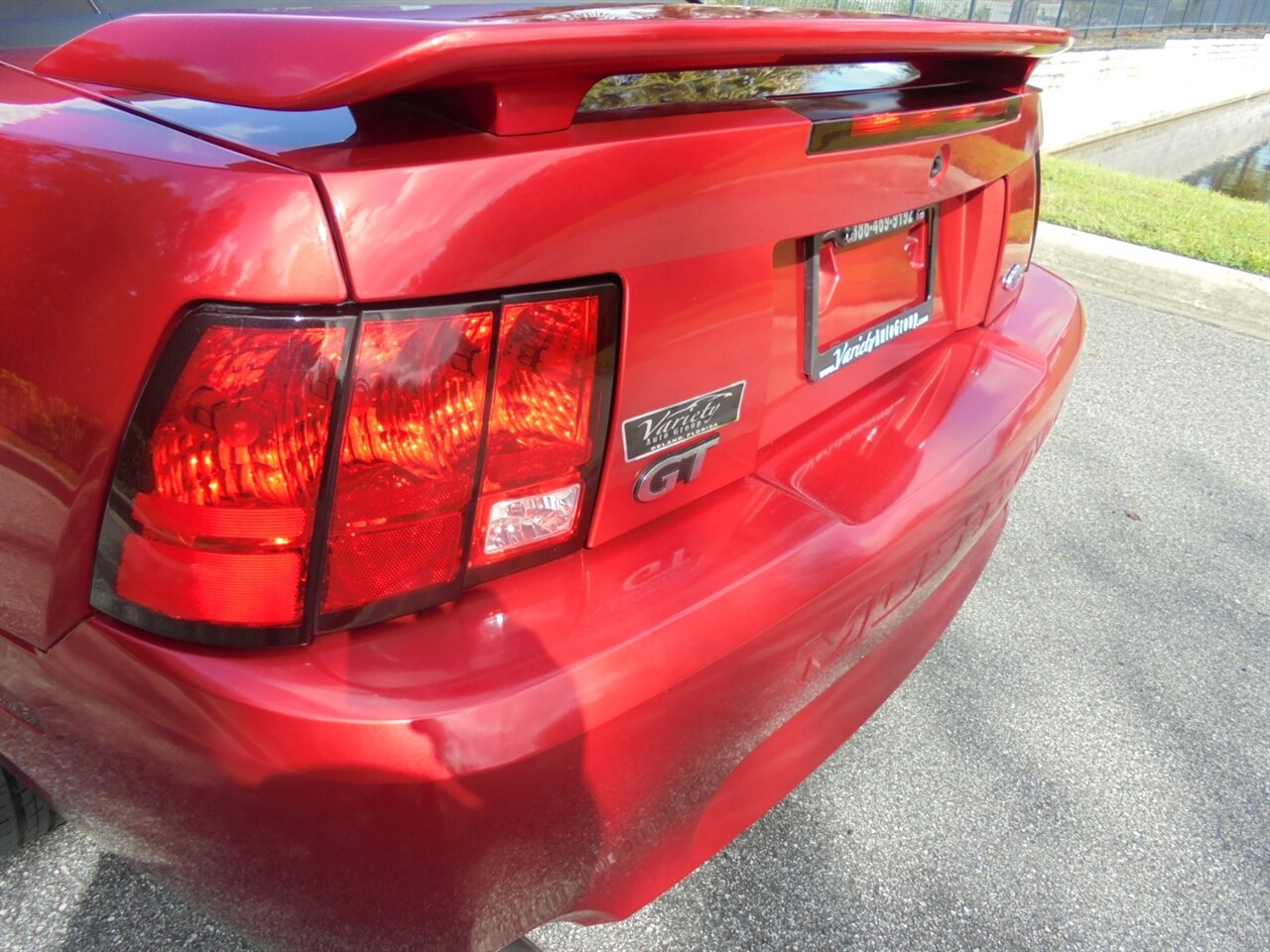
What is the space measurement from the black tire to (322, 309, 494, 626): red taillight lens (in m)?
0.98

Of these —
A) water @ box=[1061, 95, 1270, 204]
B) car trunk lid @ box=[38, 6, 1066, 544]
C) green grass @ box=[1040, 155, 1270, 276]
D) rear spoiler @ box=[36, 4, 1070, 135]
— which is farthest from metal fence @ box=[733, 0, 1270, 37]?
rear spoiler @ box=[36, 4, 1070, 135]

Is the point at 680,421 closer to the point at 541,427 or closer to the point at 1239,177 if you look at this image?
the point at 541,427

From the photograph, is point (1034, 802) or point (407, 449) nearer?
point (407, 449)

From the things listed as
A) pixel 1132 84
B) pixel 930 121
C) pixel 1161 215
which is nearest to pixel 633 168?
pixel 930 121

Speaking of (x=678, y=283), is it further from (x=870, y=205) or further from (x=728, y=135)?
(x=870, y=205)

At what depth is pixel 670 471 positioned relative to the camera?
1274 millimetres

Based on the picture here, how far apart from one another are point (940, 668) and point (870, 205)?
147 centimetres

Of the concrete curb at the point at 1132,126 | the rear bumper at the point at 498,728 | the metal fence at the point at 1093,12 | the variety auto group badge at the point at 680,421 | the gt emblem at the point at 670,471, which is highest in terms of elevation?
the variety auto group badge at the point at 680,421

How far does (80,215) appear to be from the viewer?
1.01 meters

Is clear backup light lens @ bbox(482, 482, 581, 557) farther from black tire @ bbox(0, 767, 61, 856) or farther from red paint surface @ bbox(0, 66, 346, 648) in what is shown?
black tire @ bbox(0, 767, 61, 856)

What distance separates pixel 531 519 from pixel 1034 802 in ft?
5.06

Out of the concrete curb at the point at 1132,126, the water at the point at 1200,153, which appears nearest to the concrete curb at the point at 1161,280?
the concrete curb at the point at 1132,126

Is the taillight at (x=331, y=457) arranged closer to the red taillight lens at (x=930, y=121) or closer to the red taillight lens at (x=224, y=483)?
the red taillight lens at (x=224, y=483)

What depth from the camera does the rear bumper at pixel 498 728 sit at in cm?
100
